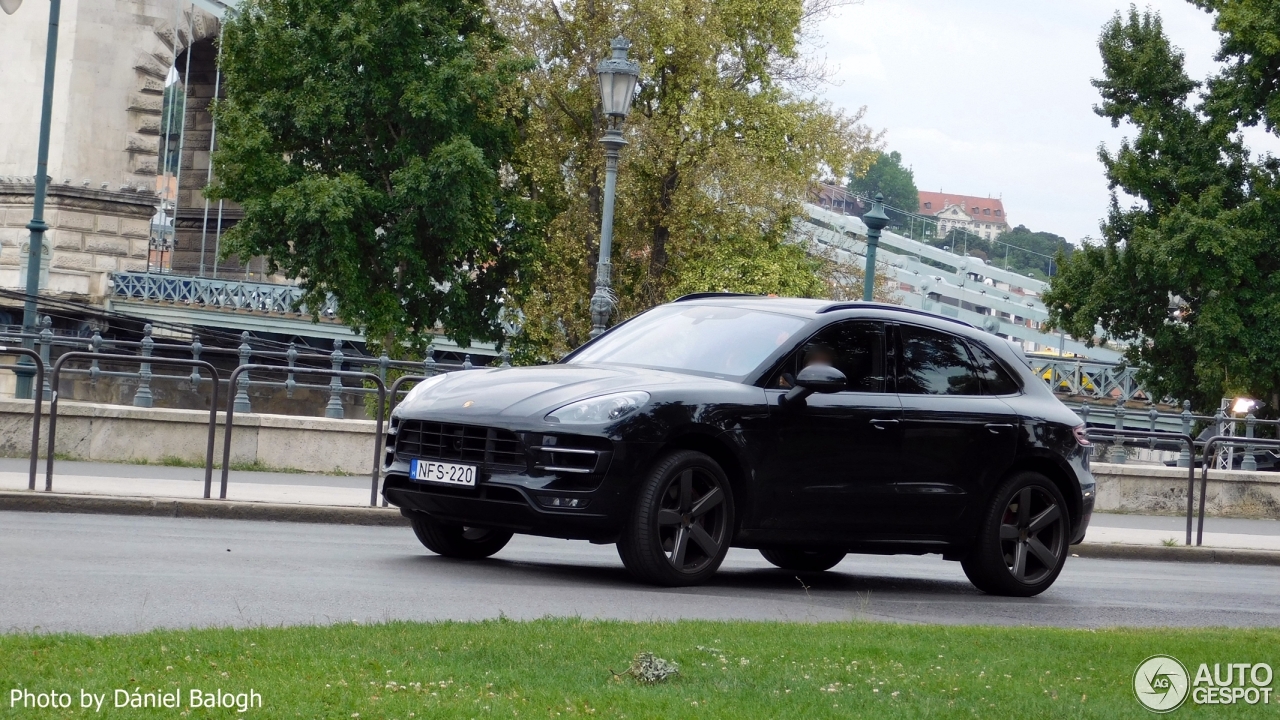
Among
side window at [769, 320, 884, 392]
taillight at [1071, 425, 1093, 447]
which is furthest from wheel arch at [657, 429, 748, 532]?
taillight at [1071, 425, 1093, 447]

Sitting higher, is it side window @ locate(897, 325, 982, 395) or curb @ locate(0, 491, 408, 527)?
side window @ locate(897, 325, 982, 395)

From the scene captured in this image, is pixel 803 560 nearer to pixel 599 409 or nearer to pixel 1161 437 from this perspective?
pixel 599 409

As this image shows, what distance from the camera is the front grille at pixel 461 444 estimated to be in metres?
8.83

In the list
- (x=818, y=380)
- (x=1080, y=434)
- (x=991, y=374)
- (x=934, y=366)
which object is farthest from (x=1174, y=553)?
(x=818, y=380)

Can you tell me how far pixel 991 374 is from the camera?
10648 mm

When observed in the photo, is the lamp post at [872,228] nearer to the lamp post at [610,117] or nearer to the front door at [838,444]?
the lamp post at [610,117]

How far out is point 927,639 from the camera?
7152 millimetres

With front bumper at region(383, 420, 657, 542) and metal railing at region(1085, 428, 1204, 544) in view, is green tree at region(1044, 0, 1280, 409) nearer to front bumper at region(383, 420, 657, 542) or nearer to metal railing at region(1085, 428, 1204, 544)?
metal railing at region(1085, 428, 1204, 544)

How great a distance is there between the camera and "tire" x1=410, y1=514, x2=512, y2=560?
33.2 feet

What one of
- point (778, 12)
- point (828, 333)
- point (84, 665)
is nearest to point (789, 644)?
point (84, 665)

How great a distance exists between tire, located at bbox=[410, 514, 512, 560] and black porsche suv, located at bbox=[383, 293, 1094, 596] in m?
0.01

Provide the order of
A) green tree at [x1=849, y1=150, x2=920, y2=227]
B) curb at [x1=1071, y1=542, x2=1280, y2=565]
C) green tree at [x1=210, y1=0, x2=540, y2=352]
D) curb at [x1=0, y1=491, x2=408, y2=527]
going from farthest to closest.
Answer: green tree at [x1=849, y1=150, x2=920, y2=227] → green tree at [x1=210, y1=0, x2=540, y2=352] → curb at [x1=1071, y1=542, x2=1280, y2=565] → curb at [x1=0, y1=491, x2=408, y2=527]

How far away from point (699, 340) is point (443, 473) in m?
1.75

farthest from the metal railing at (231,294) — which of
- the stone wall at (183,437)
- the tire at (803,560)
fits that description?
the tire at (803,560)
